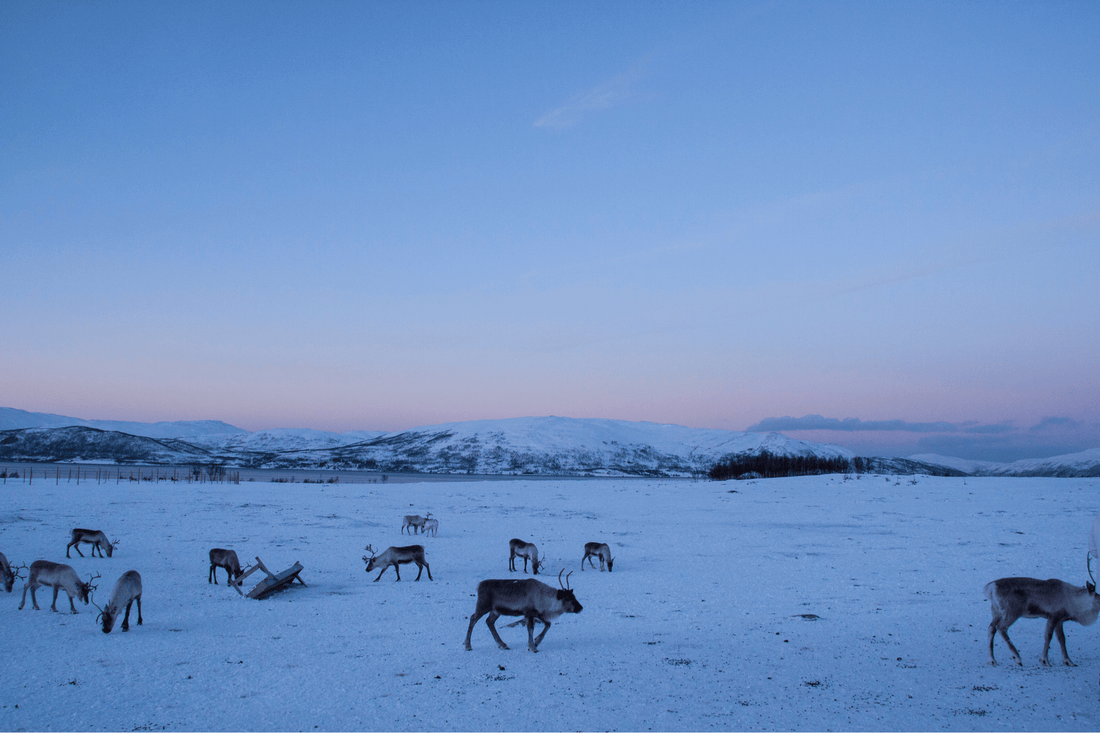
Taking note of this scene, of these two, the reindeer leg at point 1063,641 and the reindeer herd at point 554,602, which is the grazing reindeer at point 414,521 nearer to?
the reindeer herd at point 554,602

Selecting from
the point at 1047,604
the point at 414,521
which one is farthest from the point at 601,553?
the point at 1047,604

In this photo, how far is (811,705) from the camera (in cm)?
790

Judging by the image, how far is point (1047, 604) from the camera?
30.2 feet

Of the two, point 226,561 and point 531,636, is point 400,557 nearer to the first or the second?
point 226,561

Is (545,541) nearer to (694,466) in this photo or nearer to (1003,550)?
Result: (1003,550)

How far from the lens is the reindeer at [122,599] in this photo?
1134cm

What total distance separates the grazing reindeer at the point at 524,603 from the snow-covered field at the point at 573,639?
1.68ft

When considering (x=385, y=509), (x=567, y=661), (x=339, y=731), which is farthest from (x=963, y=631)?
(x=385, y=509)

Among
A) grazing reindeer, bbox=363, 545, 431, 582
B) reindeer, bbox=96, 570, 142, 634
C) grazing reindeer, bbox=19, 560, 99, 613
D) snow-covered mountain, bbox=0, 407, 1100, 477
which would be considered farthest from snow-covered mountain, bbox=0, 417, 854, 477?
reindeer, bbox=96, 570, 142, 634

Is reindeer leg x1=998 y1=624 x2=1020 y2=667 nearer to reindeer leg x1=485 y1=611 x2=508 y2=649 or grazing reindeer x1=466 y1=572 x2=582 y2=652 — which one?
grazing reindeer x1=466 y1=572 x2=582 y2=652

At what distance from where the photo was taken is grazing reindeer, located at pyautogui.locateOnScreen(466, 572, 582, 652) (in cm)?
1038

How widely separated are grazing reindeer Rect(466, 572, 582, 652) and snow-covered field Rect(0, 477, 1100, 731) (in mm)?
512

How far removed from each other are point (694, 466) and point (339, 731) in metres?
177

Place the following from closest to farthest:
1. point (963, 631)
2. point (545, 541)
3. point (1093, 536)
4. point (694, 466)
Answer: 1. point (1093, 536)
2. point (963, 631)
3. point (545, 541)
4. point (694, 466)
